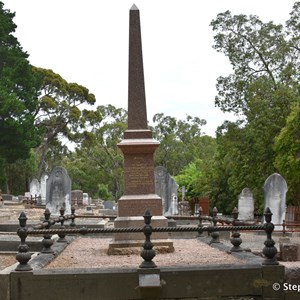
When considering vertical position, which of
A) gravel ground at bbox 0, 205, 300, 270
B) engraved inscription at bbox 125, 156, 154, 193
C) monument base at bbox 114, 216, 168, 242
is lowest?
gravel ground at bbox 0, 205, 300, 270

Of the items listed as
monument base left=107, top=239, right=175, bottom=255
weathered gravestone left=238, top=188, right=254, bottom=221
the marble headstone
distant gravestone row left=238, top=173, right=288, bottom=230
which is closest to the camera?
monument base left=107, top=239, right=175, bottom=255

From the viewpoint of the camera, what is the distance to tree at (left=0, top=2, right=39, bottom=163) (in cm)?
4309

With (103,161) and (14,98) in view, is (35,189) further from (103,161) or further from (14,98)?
(103,161)

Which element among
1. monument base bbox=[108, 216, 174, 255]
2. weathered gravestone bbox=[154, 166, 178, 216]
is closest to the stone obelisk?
monument base bbox=[108, 216, 174, 255]

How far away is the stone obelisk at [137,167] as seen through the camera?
13352 millimetres

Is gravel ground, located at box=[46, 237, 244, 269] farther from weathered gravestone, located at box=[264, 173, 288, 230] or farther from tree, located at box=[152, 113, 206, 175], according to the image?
tree, located at box=[152, 113, 206, 175]

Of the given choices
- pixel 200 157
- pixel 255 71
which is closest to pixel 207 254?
pixel 255 71

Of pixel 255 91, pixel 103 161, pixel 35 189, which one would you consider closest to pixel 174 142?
pixel 103 161

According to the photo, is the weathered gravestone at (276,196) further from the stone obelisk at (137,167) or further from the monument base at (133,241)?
the monument base at (133,241)

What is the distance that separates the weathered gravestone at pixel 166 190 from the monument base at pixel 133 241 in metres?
18.2

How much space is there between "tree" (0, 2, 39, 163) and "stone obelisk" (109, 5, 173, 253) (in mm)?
29320

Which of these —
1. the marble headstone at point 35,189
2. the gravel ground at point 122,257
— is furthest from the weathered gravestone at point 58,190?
the marble headstone at point 35,189

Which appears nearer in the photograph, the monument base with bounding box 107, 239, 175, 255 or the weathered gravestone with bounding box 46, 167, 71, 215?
the monument base with bounding box 107, 239, 175, 255

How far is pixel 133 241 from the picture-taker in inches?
518
